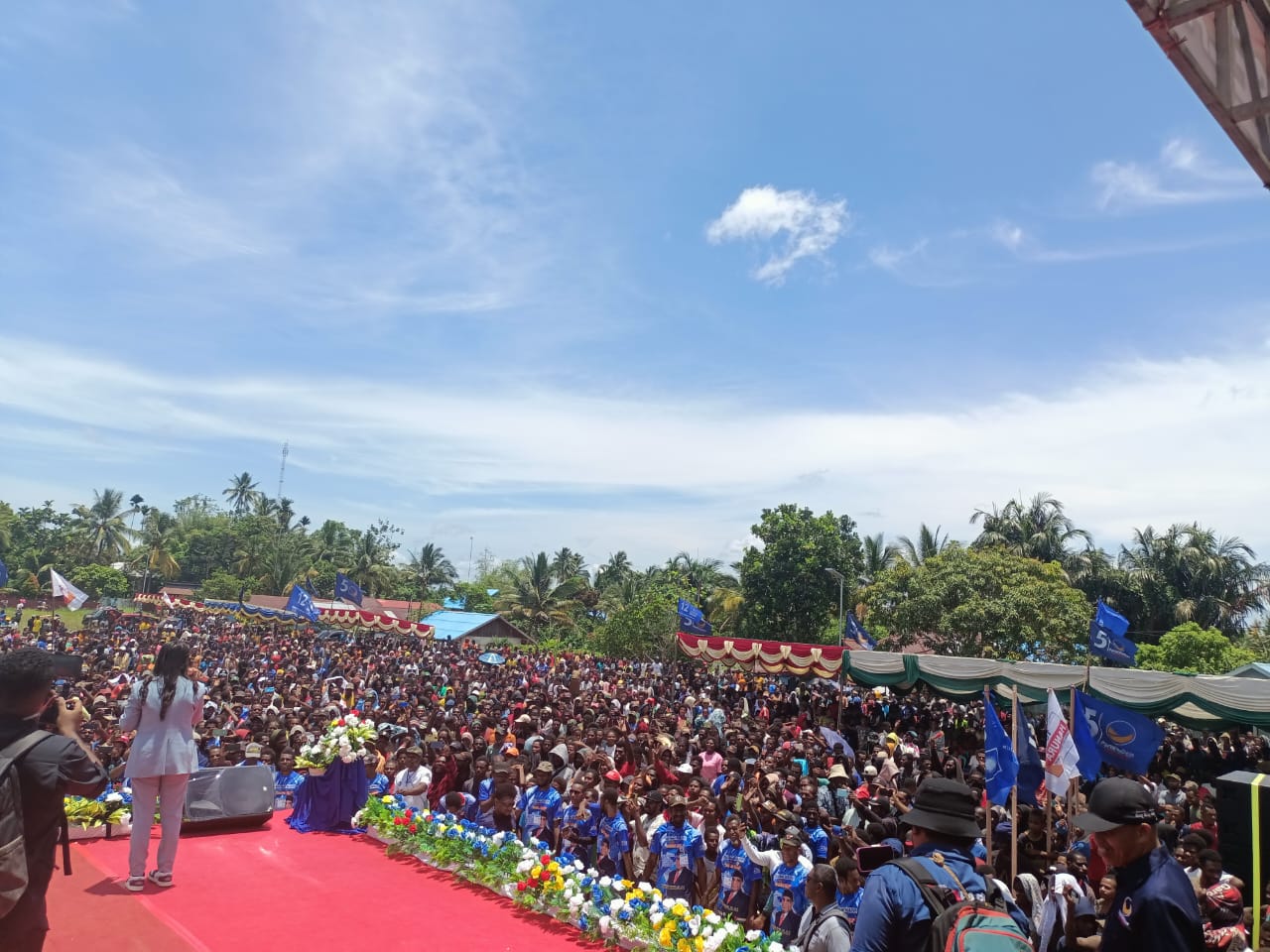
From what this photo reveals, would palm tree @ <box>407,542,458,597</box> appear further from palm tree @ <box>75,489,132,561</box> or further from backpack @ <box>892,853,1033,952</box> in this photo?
backpack @ <box>892,853,1033,952</box>

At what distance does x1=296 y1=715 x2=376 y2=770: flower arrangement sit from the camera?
9.36 m

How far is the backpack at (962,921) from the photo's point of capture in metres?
2.38

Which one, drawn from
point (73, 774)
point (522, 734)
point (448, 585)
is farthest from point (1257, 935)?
point (448, 585)

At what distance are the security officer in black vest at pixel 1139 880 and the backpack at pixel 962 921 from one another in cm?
30

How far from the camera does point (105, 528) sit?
248ft

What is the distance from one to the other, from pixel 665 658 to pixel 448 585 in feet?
141

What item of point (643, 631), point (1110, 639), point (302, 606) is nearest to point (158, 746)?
point (1110, 639)

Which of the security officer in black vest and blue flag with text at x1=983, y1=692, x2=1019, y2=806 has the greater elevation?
the security officer in black vest

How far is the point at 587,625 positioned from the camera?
160 feet

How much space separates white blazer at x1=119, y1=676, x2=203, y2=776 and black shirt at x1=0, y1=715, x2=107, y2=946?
3083mm

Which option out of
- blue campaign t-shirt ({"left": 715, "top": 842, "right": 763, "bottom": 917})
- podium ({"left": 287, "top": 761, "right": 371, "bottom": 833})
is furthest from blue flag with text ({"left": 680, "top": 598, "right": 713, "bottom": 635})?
blue campaign t-shirt ({"left": 715, "top": 842, "right": 763, "bottom": 917})

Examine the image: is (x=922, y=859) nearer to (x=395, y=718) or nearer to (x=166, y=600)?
(x=395, y=718)

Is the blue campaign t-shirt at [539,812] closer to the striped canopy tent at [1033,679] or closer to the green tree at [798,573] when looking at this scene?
the striped canopy tent at [1033,679]

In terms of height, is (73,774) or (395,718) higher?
(73,774)
